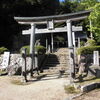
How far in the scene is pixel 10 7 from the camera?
22453mm

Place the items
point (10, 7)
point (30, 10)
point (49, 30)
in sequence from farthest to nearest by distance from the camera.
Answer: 1. point (30, 10)
2. point (10, 7)
3. point (49, 30)

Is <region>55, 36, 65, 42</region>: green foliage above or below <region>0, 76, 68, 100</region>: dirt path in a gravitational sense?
above

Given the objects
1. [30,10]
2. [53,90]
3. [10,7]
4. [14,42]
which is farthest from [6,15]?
[53,90]

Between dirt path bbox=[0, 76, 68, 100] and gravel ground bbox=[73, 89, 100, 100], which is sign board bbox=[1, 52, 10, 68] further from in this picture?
gravel ground bbox=[73, 89, 100, 100]

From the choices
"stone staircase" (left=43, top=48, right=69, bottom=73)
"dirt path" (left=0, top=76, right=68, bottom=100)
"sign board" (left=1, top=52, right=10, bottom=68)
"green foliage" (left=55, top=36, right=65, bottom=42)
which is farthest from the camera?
"green foliage" (left=55, top=36, right=65, bottom=42)

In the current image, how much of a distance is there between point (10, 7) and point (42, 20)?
10.7m

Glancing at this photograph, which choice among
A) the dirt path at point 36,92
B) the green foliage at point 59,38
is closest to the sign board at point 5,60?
the dirt path at point 36,92

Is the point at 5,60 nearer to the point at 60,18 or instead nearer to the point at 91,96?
the point at 60,18

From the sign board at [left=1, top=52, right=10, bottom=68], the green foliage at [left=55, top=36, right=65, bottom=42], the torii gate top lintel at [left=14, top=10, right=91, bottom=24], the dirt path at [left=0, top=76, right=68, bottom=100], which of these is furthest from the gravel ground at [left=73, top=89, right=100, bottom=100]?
the green foliage at [left=55, top=36, right=65, bottom=42]

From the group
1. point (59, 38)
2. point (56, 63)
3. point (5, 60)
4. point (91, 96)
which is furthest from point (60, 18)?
point (59, 38)

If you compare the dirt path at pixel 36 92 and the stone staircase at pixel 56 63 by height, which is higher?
the stone staircase at pixel 56 63

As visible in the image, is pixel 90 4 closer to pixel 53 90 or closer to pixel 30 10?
pixel 30 10

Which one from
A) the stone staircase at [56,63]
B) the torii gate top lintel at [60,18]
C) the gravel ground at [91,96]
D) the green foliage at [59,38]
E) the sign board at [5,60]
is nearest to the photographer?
the gravel ground at [91,96]

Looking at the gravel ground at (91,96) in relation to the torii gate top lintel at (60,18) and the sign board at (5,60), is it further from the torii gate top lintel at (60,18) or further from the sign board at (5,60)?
the sign board at (5,60)
